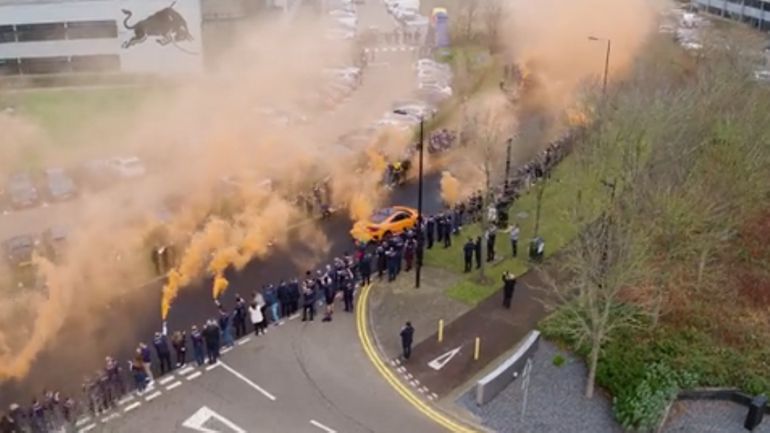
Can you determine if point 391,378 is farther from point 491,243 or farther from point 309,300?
point 491,243

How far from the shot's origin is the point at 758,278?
25.7 m

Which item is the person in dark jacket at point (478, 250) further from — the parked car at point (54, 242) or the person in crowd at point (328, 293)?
the parked car at point (54, 242)

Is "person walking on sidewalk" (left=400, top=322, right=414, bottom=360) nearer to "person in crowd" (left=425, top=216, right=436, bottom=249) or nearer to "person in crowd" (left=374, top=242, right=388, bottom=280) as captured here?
"person in crowd" (left=374, top=242, right=388, bottom=280)

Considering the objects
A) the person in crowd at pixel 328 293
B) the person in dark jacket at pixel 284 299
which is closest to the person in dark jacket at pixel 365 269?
the person in crowd at pixel 328 293

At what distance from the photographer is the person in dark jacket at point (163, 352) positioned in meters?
21.5

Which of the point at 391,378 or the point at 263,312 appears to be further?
the point at 263,312

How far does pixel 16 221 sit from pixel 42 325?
29.5 ft

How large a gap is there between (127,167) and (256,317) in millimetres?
14911

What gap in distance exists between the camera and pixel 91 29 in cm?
4931

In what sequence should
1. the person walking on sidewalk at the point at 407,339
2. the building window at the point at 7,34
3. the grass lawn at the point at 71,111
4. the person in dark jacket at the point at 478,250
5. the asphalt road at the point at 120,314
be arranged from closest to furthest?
the asphalt road at the point at 120,314 → the person walking on sidewalk at the point at 407,339 → the person in dark jacket at the point at 478,250 → the grass lawn at the point at 71,111 → the building window at the point at 7,34

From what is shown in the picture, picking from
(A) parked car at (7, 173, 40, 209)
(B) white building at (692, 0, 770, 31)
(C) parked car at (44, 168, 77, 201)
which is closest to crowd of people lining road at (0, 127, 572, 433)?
(C) parked car at (44, 168, 77, 201)

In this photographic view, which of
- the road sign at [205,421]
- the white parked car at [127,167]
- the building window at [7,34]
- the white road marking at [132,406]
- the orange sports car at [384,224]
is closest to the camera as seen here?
the road sign at [205,421]

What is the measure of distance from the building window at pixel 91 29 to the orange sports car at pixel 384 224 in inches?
1073

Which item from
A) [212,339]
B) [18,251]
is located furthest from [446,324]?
[18,251]
